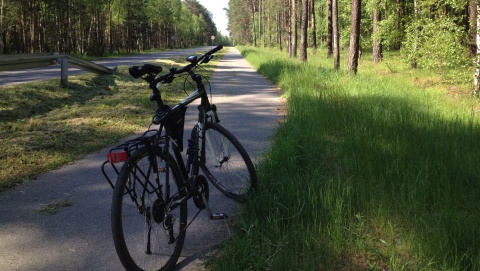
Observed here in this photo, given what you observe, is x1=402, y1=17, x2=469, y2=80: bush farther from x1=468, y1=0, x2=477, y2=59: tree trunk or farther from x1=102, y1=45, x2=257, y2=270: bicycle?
x1=102, y1=45, x2=257, y2=270: bicycle

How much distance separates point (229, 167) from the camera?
3830 millimetres

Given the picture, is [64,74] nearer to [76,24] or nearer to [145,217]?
[145,217]

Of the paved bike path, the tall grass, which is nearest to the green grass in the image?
the paved bike path

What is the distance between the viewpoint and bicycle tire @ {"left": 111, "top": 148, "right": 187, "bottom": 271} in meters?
2.32

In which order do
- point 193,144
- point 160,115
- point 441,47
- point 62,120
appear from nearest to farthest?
point 160,115 → point 193,144 → point 62,120 → point 441,47

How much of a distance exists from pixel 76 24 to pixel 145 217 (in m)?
44.5

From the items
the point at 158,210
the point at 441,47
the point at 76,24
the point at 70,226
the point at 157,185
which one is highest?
the point at 76,24

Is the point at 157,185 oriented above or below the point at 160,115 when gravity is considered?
below

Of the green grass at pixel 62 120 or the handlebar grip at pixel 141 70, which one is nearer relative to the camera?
the handlebar grip at pixel 141 70

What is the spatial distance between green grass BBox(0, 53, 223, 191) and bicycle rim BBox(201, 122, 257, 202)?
245 cm

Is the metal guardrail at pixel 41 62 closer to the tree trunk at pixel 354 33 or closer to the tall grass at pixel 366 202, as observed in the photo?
the tall grass at pixel 366 202

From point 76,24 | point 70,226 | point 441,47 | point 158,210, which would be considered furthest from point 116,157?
point 76,24

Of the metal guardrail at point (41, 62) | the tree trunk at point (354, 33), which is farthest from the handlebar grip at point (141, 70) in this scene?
the tree trunk at point (354, 33)

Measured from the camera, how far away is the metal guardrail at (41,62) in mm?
9172
